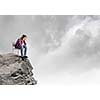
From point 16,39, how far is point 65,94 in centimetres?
166

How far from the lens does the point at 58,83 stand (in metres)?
10.1

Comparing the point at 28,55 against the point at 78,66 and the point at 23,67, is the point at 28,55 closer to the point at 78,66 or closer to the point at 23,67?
the point at 23,67

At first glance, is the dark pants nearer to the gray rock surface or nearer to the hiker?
the hiker

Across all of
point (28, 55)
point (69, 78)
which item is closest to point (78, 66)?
point (69, 78)

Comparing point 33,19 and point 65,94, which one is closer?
point 65,94

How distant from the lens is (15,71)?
397 inches

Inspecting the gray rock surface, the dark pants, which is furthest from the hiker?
the gray rock surface

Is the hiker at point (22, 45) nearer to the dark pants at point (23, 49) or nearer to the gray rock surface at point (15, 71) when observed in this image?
the dark pants at point (23, 49)

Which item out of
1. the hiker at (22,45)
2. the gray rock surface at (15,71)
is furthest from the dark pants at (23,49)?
the gray rock surface at (15,71)

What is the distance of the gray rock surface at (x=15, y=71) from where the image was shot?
10.1m

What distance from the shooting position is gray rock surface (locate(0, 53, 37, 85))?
10.1 metres

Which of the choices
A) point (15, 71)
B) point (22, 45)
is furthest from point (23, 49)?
point (15, 71)

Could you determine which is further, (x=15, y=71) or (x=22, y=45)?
(x=22, y=45)

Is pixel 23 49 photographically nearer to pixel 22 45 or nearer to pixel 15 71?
pixel 22 45
